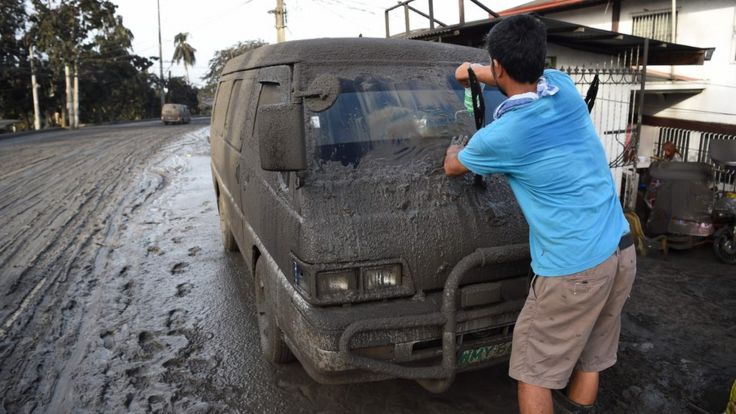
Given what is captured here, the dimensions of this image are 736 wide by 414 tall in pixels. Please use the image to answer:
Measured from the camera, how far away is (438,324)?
111 inches

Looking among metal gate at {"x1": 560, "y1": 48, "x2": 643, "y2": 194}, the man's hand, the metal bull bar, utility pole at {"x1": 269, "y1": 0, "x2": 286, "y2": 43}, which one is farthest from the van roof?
utility pole at {"x1": 269, "y1": 0, "x2": 286, "y2": 43}

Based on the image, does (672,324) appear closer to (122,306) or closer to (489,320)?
(489,320)

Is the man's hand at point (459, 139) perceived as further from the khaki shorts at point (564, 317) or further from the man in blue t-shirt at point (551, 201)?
the khaki shorts at point (564, 317)

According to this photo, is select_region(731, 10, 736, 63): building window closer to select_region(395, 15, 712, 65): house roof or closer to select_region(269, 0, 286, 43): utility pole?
select_region(395, 15, 712, 65): house roof

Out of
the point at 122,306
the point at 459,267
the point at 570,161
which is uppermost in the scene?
the point at 570,161

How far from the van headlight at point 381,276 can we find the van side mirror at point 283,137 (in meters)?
0.68

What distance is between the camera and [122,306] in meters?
4.92

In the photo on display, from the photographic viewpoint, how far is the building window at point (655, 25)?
12461mm

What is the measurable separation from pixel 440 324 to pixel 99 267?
4.50 meters

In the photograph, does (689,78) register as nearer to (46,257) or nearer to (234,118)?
(234,118)

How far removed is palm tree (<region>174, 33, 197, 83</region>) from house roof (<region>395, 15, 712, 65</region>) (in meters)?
66.0

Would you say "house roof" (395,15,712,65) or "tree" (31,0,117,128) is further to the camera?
"tree" (31,0,117,128)

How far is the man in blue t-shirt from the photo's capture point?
2.26 metres

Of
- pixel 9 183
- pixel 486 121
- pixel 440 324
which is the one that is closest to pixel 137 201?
pixel 9 183
